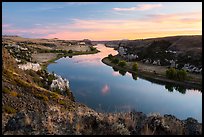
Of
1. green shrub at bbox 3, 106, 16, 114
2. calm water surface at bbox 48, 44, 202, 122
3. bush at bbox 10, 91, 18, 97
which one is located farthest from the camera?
calm water surface at bbox 48, 44, 202, 122

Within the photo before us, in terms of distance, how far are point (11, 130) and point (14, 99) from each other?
25.4 ft

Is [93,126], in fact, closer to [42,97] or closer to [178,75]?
[42,97]

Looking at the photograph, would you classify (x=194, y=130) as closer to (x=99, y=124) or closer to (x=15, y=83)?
(x=99, y=124)

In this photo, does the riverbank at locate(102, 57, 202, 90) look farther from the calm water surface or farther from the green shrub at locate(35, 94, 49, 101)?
the green shrub at locate(35, 94, 49, 101)

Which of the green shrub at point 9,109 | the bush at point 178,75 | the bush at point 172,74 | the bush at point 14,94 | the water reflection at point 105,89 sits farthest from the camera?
the bush at point 172,74

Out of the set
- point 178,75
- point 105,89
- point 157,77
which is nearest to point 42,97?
point 105,89

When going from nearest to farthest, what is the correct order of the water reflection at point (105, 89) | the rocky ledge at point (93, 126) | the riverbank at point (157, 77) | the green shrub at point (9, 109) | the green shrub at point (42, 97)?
1. the rocky ledge at point (93, 126)
2. the green shrub at point (9, 109)
3. the green shrub at point (42, 97)
4. the water reflection at point (105, 89)
5. the riverbank at point (157, 77)

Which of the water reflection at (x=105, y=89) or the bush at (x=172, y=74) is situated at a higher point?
the bush at (x=172, y=74)

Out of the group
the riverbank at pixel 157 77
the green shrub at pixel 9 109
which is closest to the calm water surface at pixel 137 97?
the riverbank at pixel 157 77

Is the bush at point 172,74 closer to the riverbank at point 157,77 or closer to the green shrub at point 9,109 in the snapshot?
the riverbank at point 157,77

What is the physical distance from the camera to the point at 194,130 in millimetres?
11164

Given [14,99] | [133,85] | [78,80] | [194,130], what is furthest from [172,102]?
[194,130]

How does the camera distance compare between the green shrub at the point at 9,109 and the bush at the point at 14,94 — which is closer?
the green shrub at the point at 9,109

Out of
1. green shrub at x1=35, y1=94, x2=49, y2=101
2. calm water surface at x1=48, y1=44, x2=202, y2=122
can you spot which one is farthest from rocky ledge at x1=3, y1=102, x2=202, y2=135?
calm water surface at x1=48, y1=44, x2=202, y2=122
